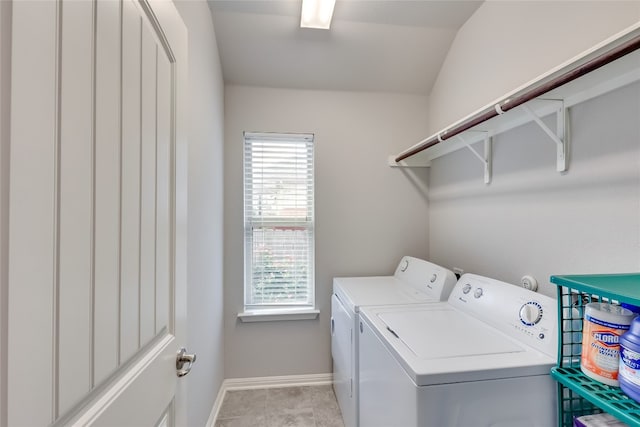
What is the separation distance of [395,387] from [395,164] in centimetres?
176

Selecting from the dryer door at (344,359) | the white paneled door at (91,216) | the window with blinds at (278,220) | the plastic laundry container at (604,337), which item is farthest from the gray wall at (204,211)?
the plastic laundry container at (604,337)

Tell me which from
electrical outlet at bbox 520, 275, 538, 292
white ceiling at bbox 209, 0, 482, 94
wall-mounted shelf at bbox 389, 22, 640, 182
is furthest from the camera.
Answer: white ceiling at bbox 209, 0, 482, 94

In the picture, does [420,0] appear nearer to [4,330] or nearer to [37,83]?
[37,83]

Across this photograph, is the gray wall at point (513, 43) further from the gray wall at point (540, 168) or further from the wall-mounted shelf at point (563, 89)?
the wall-mounted shelf at point (563, 89)

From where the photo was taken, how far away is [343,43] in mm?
2049

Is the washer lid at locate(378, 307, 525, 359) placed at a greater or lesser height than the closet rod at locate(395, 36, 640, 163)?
lesser

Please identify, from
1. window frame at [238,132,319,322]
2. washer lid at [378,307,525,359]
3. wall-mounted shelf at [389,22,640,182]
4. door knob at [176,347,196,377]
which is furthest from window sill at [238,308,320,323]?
wall-mounted shelf at [389,22,640,182]

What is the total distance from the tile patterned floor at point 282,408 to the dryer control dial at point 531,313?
4.59 ft

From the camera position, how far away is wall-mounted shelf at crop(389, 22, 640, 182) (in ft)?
2.68

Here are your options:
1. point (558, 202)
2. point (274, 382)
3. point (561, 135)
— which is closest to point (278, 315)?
point (274, 382)

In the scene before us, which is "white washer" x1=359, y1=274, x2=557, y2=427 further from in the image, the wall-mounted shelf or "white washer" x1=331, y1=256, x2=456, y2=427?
the wall-mounted shelf

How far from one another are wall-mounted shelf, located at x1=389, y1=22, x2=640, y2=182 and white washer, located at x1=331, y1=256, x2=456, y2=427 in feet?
2.78

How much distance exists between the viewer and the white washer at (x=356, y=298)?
1595 millimetres

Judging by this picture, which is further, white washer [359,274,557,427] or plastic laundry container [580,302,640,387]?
white washer [359,274,557,427]
